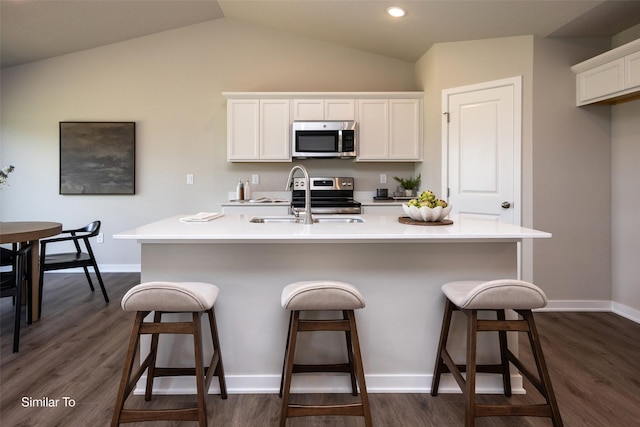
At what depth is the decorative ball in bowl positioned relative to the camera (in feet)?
6.44

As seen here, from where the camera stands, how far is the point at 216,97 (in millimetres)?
4324

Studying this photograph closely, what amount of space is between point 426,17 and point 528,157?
1.49 metres

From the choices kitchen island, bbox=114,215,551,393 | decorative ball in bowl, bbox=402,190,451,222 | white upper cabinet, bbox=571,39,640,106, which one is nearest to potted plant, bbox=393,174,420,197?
white upper cabinet, bbox=571,39,640,106

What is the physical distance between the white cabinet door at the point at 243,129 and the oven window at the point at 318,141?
1.59ft

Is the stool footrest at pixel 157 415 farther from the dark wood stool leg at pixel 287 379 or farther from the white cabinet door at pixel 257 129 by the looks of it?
the white cabinet door at pixel 257 129

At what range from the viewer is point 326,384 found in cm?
187

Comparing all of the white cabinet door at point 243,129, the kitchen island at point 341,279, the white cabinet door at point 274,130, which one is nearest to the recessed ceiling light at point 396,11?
the white cabinet door at point 274,130

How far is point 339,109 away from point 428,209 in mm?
2364

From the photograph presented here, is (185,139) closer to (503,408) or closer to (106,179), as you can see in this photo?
(106,179)

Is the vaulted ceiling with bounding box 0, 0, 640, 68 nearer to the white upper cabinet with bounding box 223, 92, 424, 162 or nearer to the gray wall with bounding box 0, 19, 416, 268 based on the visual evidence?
the gray wall with bounding box 0, 19, 416, 268

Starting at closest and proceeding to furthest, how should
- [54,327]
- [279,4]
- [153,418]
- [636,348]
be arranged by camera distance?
[153,418]
[636,348]
[54,327]
[279,4]

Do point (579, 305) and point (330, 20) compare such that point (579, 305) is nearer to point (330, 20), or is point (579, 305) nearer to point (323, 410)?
point (323, 410)

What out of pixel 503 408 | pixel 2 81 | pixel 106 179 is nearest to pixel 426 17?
pixel 503 408

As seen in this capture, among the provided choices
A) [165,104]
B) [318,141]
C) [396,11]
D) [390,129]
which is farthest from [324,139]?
[165,104]
